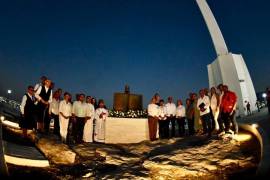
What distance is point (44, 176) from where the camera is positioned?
669 cm

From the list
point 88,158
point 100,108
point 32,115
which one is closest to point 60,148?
point 88,158

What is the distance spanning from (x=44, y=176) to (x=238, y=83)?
16.5 metres

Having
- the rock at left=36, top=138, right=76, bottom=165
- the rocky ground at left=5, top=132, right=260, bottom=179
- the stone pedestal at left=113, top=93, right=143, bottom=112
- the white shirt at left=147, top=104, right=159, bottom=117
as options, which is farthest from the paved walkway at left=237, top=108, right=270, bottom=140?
the rock at left=36, top=138, right=76, bottom=165

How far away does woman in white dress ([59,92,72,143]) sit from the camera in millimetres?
9734

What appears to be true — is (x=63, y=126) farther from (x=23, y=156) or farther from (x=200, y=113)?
(x=200, y=113)

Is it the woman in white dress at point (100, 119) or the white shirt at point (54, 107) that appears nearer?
the white shirt at point (54, 107)

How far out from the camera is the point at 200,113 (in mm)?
10352

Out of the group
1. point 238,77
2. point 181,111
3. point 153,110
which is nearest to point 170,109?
Answer: point 181,111

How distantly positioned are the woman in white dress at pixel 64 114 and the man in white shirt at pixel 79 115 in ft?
0.68

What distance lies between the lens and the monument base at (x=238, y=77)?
20.3 meters

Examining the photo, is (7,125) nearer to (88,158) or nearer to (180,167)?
(88,158)

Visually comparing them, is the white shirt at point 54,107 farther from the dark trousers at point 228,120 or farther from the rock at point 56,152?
the dark trousers at point 228,120

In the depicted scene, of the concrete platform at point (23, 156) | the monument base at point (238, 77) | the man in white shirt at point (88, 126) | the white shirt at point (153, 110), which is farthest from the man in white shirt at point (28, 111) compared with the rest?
the monument base at point (238, 77)

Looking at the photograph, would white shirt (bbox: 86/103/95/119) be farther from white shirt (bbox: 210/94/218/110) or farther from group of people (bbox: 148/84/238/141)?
white shirt (bbox: 210/94/218/110)
